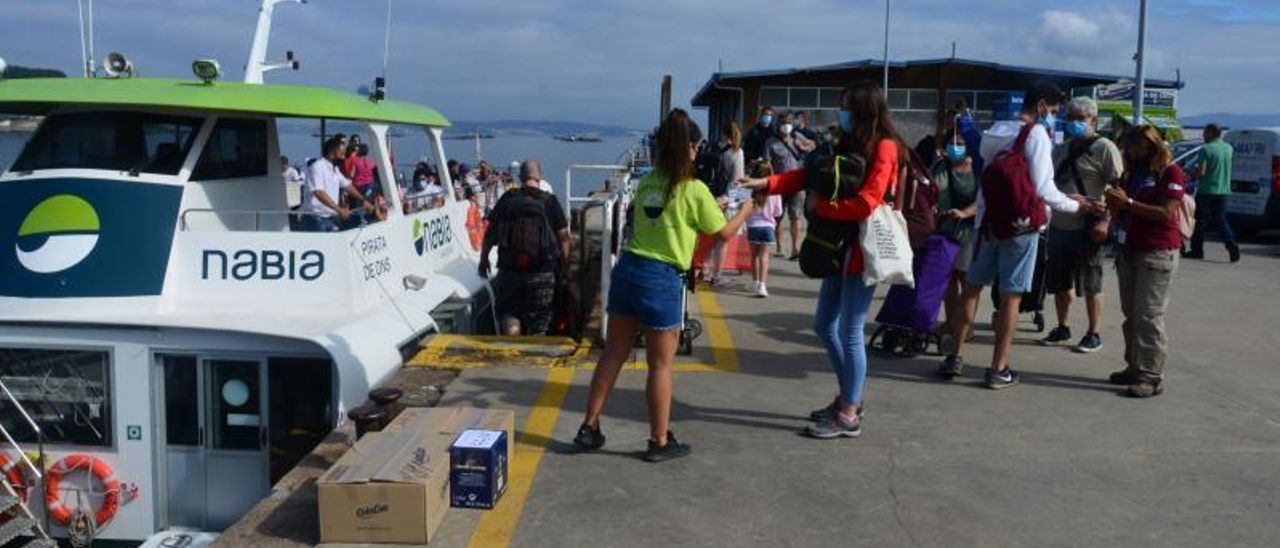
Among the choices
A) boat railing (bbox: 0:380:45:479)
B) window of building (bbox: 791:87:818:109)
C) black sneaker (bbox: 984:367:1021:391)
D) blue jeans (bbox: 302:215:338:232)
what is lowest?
boat railing (bbox: 0:380:45:479)

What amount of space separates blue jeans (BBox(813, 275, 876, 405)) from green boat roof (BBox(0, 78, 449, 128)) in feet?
13.6

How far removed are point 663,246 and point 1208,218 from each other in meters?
13.3

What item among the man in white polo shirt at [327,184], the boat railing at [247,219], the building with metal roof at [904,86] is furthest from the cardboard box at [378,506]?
the building with metal roof at [904,86]

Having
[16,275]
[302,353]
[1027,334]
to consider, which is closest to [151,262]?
[16,275]

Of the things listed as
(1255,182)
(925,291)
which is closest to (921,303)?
(925,291)

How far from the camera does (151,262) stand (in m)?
7.11

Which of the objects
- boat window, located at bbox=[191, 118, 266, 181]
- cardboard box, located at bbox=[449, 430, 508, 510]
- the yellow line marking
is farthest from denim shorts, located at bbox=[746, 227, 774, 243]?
cardboard box, located at bbox=[449, 430, 508, 510]

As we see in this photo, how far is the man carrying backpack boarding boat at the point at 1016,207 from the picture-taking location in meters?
6.23

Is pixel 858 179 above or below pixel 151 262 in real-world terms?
above

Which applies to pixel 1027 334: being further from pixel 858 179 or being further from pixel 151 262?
pixel 151 262

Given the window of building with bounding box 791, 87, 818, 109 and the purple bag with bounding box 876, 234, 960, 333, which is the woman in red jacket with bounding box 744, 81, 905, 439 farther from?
the window of building with bounding box 791, 87, 818, 109

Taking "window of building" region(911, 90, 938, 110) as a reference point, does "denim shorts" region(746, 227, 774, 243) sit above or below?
below

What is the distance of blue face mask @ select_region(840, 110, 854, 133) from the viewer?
5.39m

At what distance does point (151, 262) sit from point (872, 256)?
16.0 feet
